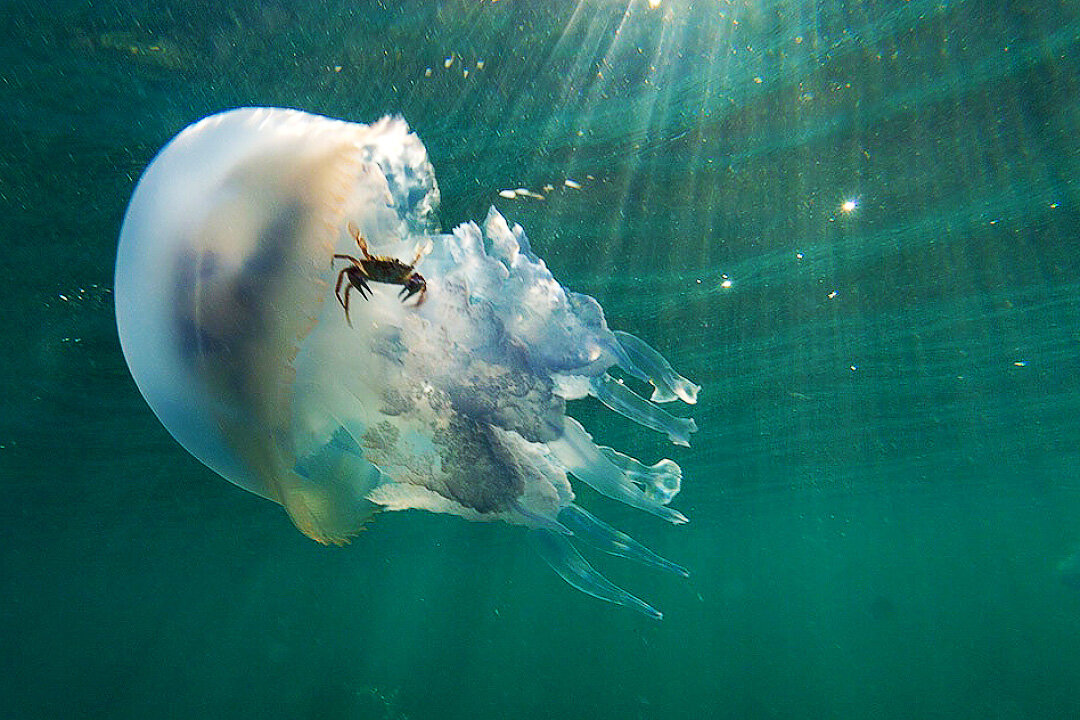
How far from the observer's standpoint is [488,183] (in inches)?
232

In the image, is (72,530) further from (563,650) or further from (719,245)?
(563,650)

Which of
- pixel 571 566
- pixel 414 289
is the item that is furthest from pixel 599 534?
pixel 414 289

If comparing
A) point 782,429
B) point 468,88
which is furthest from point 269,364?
point 782,429

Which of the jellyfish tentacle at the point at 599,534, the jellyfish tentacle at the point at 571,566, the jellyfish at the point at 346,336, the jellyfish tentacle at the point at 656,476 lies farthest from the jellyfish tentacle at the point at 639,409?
the jellyfish tentacle at the point at 571,566

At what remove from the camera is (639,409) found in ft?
6.74

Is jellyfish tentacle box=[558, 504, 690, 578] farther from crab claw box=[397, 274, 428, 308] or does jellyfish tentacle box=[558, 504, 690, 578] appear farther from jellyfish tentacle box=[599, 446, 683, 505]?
crab claw box=[397, 274, 428, 308]

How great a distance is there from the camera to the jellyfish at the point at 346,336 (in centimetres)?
161

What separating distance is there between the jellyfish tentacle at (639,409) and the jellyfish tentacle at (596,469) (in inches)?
5.2

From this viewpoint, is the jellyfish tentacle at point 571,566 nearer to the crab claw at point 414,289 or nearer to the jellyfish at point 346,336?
the jellyfish at point 346,336

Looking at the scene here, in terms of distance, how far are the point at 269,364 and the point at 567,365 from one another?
764 millimetres

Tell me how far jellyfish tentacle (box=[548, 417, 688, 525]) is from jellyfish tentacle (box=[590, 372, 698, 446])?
0.13 meters

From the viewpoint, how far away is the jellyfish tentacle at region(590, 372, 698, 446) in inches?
78.2

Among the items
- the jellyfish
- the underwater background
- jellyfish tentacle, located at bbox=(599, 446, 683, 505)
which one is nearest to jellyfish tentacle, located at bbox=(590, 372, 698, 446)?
the jellyfish

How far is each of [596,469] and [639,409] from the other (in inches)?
9.9
